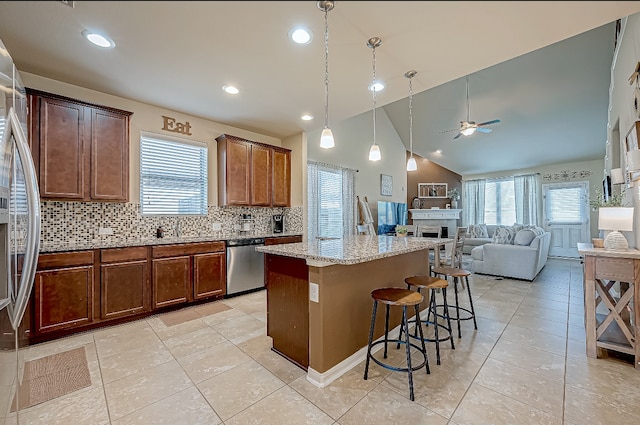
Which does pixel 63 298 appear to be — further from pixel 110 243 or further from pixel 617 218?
pixel 617 218

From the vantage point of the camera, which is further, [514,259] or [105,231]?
[514,259]

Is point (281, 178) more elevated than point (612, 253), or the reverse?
point (281, 178)

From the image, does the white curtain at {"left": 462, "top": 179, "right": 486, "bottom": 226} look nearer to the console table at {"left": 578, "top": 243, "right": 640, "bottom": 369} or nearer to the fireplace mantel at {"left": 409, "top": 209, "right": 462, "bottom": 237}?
the fireplace mantel at {"left": 409, "top": 209, "right": 462, "bottom": 237}

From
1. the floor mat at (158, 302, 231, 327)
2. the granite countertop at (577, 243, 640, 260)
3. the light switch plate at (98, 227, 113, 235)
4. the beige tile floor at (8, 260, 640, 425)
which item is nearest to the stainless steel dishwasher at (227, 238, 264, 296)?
the floor mat at (158, 302, 231, 327)

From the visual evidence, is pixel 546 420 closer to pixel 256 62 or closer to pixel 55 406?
pixel 55 406

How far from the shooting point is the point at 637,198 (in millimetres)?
2709

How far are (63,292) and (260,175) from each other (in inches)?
108

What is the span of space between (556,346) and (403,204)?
19.6 ft

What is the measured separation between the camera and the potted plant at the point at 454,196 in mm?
9023

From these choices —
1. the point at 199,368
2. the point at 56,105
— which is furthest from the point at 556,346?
the point at 56,105

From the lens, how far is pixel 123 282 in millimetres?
2986

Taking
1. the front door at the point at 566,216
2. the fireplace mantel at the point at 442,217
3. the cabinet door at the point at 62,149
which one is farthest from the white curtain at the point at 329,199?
the front door at the point at 566,216

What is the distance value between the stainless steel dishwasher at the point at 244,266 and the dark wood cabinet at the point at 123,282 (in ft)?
3.37

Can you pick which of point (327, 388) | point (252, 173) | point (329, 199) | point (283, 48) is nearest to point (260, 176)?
point (252, 173)
